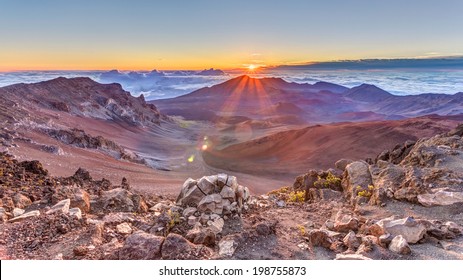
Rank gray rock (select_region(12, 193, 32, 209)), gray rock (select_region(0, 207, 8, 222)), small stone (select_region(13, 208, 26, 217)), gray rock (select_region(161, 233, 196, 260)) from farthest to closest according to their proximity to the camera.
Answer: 1. gray rock (select_region(12, 193, 32, 209))
2. small stone (select_region(13, 208, 26, 217))
3. gray rock (select_region(0, 207, 8, 222))
4. gray rock (select_region(161, 233, 196, 260))

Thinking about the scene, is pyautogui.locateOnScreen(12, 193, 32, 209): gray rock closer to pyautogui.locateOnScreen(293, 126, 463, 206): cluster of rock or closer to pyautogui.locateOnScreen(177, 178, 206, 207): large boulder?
pyautogui.locateOnScreen(177, 178, 206, 207): large boulder

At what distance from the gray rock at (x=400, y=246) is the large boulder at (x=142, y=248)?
2835mm

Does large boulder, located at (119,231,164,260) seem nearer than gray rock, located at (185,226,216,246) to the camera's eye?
Yes

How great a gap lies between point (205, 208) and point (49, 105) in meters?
50.2

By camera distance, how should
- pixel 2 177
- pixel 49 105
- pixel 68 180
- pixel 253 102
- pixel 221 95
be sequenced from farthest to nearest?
pixel 221 95 < pixel 253 102 < pixel 49 105 < pixel 68 180 < pixel 2 177

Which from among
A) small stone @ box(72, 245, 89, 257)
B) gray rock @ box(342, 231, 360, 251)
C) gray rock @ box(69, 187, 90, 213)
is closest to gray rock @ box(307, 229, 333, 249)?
gray rock @ box(342, 231, 360, 251)

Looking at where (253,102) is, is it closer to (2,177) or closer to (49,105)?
(49,105)

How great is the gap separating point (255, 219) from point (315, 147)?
4142 cm

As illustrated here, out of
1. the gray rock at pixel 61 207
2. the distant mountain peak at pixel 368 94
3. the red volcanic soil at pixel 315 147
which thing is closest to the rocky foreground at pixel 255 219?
the gray rock at pixel 61 207

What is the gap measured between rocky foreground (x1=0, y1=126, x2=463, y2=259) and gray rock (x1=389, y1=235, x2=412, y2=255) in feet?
0.04

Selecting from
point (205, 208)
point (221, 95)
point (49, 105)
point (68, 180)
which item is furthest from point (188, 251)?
point (221, 95)

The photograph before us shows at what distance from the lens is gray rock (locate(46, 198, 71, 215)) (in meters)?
5.36
